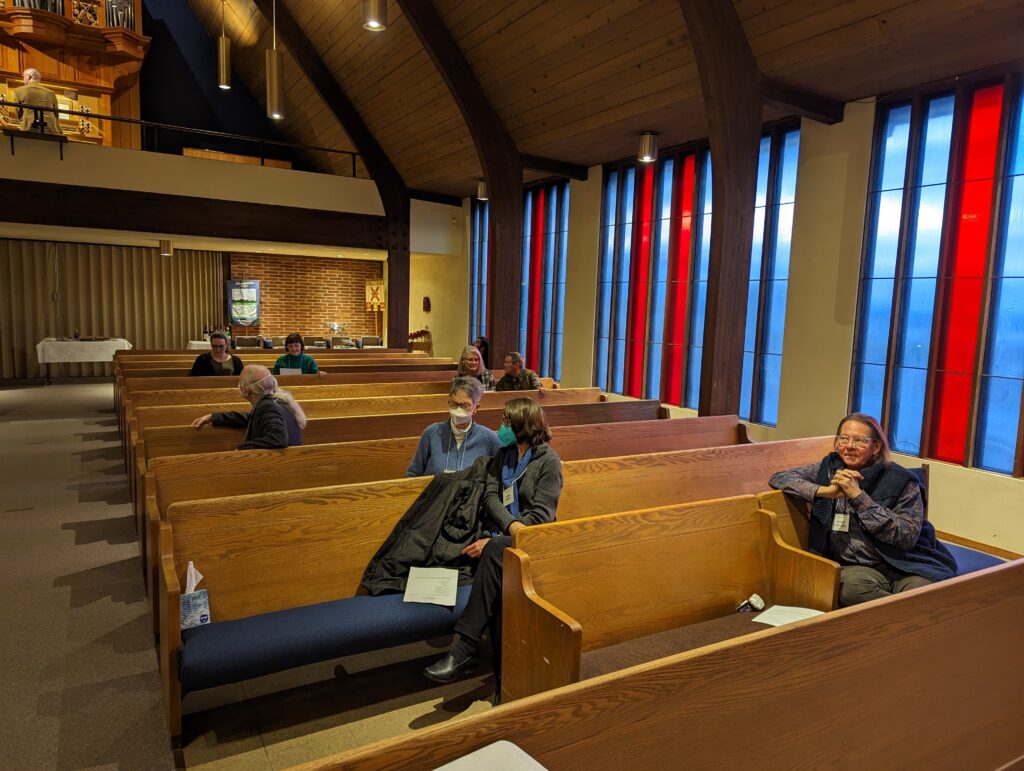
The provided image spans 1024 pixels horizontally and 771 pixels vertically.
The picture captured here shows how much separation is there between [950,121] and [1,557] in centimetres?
686

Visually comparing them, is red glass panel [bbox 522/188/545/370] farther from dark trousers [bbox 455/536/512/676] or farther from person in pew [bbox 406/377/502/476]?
dark trousers [bbox 455/536/512/676]

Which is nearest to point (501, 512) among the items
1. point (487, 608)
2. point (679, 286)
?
point (487, 608)

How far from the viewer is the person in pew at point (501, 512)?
2430mm

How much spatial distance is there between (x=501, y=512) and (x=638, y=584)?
59cm

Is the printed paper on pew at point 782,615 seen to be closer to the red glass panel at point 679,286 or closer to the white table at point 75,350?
the red glass panel at point 679,286

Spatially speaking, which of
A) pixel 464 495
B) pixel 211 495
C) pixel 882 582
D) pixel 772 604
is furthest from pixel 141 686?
pixel 882 582

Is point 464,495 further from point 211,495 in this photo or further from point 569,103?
point 569,103

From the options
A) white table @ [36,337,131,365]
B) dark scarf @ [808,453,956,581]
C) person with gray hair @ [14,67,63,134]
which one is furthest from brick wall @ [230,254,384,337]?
dark scarf @ [808,453,956,581]

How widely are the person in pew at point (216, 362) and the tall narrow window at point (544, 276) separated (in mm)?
3981

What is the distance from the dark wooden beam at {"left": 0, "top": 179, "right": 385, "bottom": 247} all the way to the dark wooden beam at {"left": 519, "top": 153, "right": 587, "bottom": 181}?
3.23 meters

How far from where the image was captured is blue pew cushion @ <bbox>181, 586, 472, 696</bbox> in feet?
6.70

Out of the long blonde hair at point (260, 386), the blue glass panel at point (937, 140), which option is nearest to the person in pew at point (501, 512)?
the long blonde hair at point (260, 386)

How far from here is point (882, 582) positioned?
8.04 feet

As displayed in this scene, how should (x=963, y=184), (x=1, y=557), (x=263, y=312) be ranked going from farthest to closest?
(x=263, y=312) < (x=963, y=184) < (x=1, y=557)
